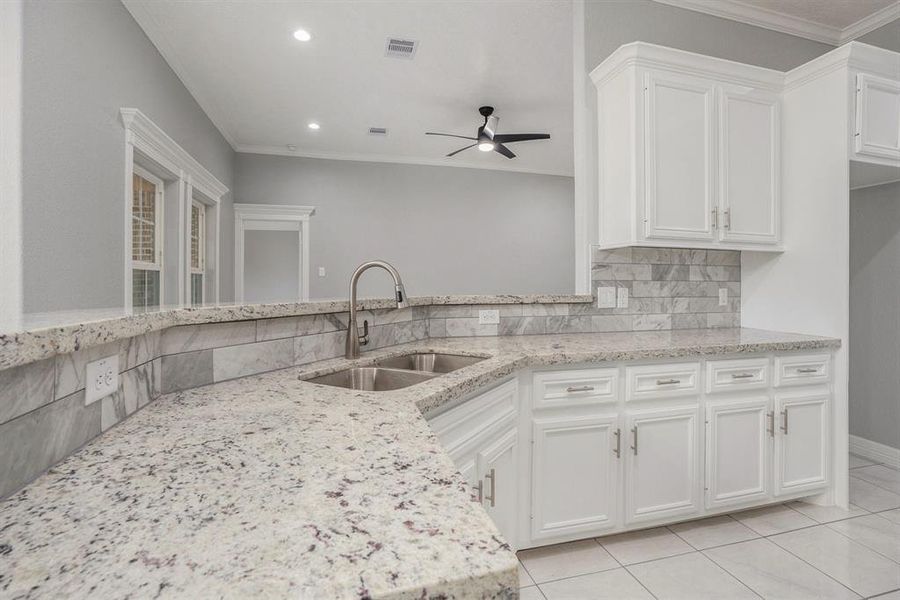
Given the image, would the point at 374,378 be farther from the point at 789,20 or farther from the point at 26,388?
the point at 789,20

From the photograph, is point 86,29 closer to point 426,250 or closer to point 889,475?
point 426,250

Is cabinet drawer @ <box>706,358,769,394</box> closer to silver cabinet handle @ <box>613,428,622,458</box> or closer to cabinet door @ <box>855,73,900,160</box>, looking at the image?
silver cabinet handle @ <box>613,428,622,458</box>

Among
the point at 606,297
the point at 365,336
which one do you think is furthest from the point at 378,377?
the point at 606,297

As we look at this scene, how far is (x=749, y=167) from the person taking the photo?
7.93 ft

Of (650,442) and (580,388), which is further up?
(580,388)

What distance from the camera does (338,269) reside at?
596cm

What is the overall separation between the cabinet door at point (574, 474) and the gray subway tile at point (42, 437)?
1479 millimetres

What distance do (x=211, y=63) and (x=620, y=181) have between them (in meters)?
3.44

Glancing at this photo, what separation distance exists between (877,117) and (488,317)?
7.52ft

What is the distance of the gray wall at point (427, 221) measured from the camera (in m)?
5.88

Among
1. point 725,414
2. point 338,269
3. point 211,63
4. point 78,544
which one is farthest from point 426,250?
point 78,544

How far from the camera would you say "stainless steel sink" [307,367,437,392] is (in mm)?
1480

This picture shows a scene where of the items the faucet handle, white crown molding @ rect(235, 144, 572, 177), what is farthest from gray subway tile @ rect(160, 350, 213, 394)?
white crown molding @ rect(235, 144, 572, 177)

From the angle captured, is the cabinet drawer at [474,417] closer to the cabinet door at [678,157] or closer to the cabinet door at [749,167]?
the cabinet door at [678,157]
